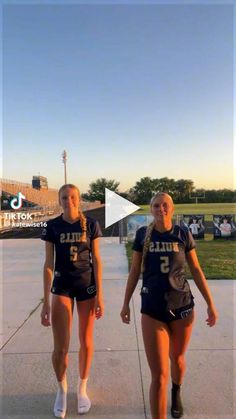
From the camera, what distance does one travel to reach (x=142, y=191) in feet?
307

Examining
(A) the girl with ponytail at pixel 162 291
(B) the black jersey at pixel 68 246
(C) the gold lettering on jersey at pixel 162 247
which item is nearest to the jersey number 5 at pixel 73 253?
(B) the black jersey at pixel 68 246

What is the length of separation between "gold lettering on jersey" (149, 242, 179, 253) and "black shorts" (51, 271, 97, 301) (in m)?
0.62

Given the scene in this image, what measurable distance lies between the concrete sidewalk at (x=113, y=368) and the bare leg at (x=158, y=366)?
19.0 inches

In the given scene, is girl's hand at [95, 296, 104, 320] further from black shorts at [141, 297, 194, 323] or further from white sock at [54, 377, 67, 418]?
white sock at [54, 377, 67, 418]

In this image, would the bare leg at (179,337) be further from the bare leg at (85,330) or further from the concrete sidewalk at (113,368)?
the bare leg at (85,330)

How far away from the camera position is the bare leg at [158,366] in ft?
7.48

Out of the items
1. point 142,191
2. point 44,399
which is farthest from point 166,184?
point 44,399

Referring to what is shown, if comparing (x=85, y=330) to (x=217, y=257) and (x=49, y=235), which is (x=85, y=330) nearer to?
(x=49, y=235)

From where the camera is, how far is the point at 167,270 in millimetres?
2430

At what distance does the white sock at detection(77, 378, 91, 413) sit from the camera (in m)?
2.71

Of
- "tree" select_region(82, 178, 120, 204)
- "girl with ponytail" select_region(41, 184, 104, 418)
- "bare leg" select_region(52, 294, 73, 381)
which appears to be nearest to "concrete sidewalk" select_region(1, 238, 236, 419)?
"girl with ponytail" select_region(41, 184, 104, 418)

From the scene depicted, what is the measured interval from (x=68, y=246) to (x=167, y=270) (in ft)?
2.64

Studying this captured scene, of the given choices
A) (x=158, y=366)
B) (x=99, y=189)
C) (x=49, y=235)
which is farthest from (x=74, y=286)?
(x=99, y=189)

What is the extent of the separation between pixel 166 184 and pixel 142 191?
804 cm
